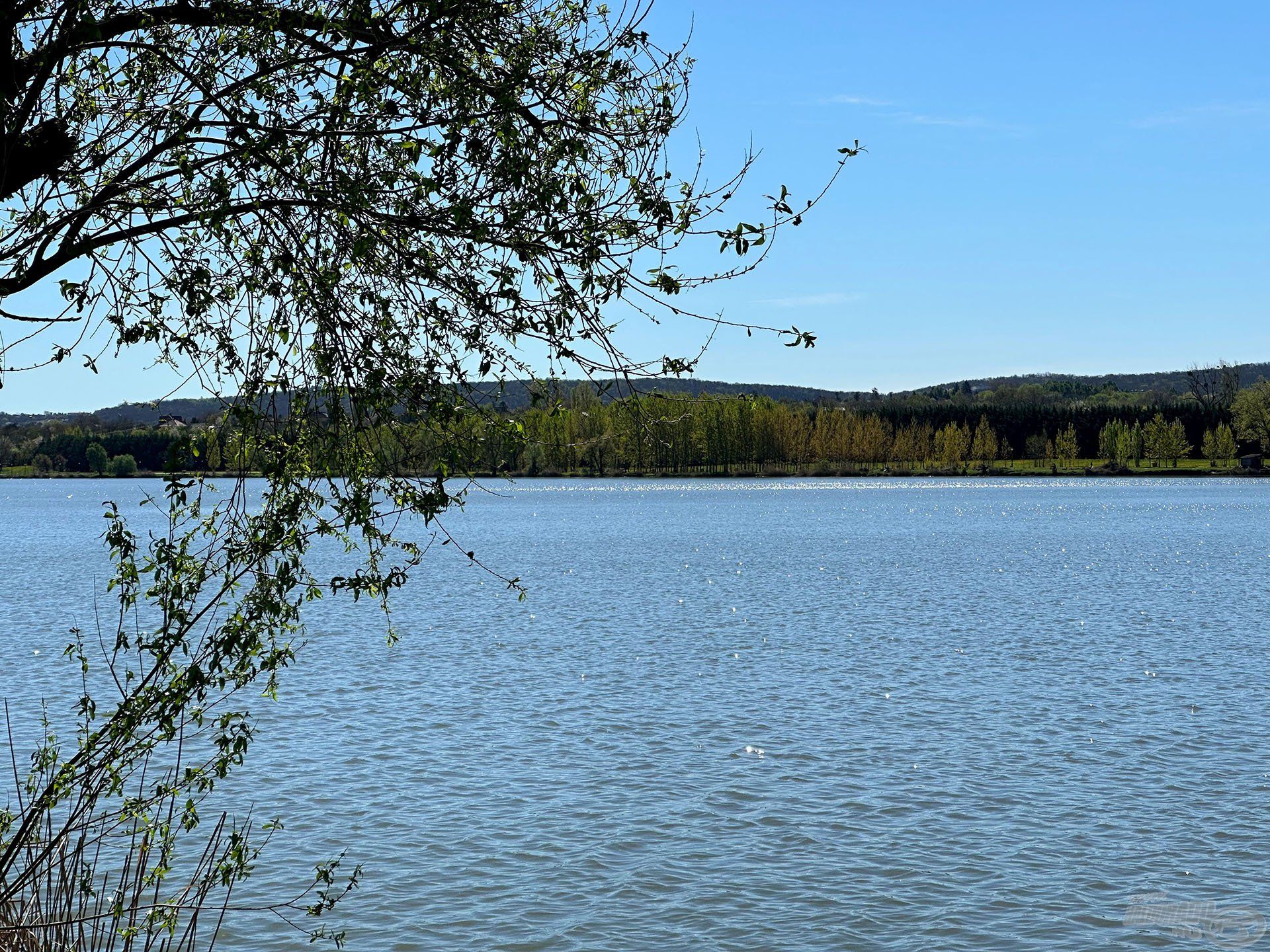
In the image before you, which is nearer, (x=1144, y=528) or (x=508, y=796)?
(x=508, y=796)

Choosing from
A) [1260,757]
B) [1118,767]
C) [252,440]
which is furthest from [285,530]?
[1260,757]

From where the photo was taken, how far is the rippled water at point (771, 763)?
1349 cm

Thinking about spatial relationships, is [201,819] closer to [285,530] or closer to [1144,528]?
[285,530]

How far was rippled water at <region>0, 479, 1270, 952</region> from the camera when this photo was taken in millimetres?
13492

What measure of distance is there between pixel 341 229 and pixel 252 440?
135 centimetres

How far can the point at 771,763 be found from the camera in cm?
1966

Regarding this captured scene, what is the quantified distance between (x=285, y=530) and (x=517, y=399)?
1.77m

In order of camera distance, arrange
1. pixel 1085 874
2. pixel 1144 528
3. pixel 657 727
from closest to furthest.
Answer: pixel 1085 874, pixel 657 727, pixel 1144 528

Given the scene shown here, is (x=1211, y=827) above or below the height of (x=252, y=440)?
below

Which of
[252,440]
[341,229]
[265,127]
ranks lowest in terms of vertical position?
[252,440]

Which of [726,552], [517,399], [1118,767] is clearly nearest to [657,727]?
[1118,767]

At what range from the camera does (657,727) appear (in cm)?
2262

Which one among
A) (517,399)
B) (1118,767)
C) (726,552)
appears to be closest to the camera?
(517,399)

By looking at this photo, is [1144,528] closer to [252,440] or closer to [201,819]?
[201,819]
